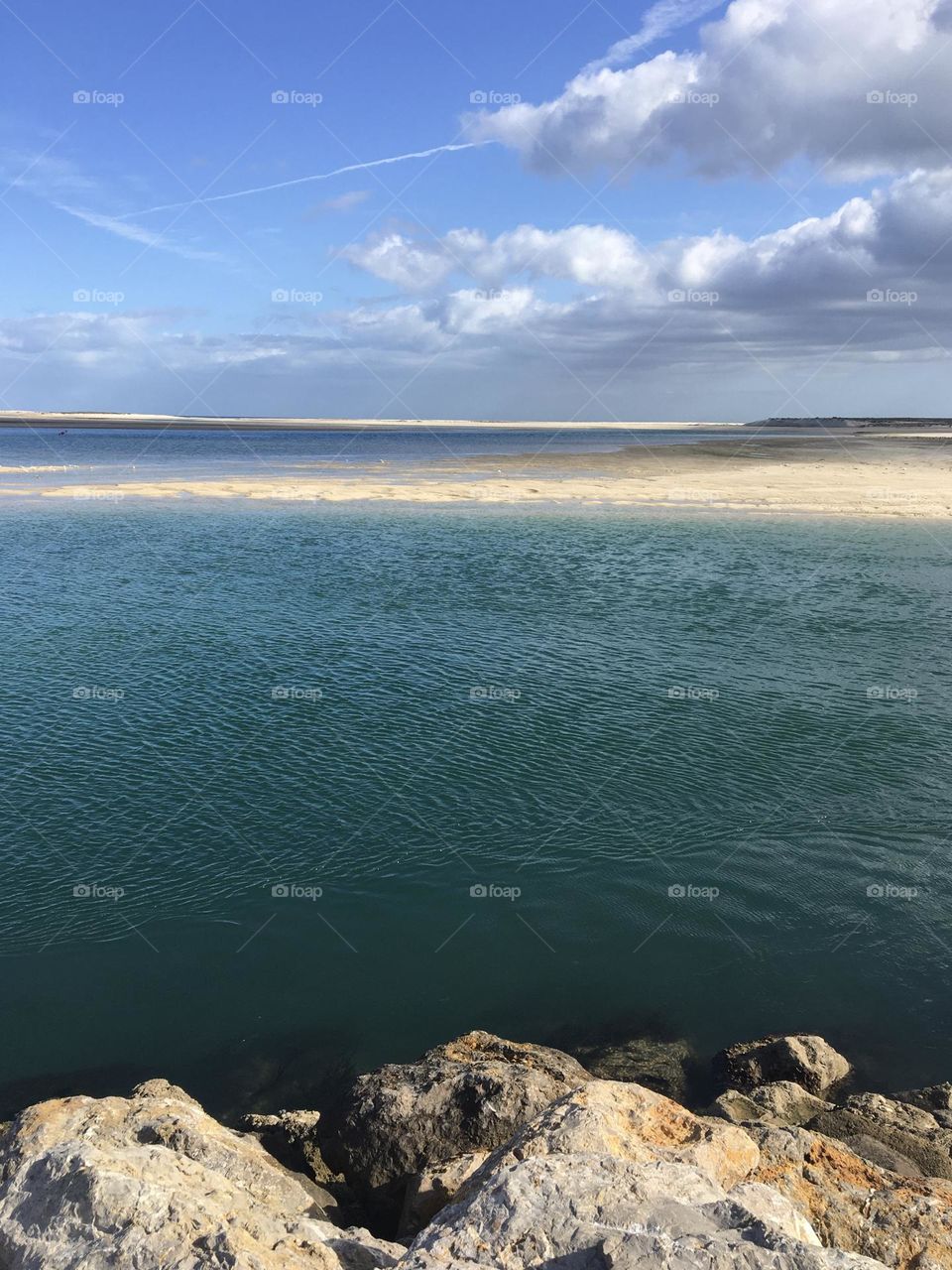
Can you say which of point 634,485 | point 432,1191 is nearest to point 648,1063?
point 432,1191

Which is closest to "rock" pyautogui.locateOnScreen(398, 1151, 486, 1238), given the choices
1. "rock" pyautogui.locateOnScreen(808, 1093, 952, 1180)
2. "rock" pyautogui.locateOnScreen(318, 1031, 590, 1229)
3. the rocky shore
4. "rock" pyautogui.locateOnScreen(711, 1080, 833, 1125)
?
the rocky shore

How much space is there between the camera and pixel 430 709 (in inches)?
1135

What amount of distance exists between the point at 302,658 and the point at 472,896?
642 inches

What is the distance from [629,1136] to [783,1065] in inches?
233

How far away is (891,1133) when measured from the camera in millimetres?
12852

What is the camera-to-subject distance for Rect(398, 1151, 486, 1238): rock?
10.4 metres

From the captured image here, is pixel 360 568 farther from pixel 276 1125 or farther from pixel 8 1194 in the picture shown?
pixel 8 1194

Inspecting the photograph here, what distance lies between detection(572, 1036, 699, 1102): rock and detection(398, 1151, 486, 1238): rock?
435cm

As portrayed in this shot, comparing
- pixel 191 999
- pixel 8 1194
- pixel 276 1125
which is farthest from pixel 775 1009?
pixel 8 1194

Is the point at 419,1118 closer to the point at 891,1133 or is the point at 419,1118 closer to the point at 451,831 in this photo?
the point at 891,1133

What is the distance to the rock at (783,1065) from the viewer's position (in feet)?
48.0

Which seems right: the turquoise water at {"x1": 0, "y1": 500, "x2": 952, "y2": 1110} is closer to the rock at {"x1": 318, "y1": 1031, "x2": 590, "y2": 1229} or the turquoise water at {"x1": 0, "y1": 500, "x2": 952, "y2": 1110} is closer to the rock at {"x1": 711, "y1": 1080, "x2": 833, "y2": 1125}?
the rock at {"x1": 711, "y1": 1080, "x2": 833, "y2": 1125}

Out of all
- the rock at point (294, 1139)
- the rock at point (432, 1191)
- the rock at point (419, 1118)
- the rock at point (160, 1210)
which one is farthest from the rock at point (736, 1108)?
the rock at point (160, 1210)

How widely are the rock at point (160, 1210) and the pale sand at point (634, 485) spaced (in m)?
73.2
